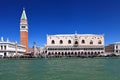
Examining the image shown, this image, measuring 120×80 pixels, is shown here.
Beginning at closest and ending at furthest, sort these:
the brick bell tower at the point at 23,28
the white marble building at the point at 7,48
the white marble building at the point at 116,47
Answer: the white marble building at the point at 7,48 → the white marble building at the point at 116,47 → the brick bell tower at the point at 23,28

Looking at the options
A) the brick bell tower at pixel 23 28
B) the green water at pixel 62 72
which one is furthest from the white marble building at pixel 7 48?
the green water at pixel 62 72

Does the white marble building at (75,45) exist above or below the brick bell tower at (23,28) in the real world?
below

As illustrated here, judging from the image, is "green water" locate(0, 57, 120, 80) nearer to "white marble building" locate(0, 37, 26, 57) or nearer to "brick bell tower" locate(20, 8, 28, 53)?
"white marble building" locate(0, 37, 26, 57)

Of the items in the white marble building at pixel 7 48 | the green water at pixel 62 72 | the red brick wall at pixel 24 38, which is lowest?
the green water at pixel 62 72

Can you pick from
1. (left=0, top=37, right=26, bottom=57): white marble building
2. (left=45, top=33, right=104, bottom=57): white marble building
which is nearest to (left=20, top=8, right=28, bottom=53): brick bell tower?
(left=0, top=37, right=26, bottom=57): white marble building

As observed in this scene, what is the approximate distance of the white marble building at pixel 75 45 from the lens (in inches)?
3649

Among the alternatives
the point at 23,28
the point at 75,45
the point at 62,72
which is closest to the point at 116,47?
the point at 75,45

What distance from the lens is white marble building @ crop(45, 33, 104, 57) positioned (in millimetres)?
92688

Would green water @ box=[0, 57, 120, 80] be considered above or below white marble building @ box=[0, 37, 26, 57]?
below

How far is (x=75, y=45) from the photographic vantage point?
9338 cm

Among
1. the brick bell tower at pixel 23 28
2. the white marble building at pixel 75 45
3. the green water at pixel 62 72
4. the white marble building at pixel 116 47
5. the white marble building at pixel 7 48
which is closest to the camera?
the green water at pixel 62 72

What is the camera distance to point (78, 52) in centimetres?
9281

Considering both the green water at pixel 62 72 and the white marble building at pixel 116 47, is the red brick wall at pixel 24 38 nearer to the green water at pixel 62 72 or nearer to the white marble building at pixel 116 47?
the white marble building at pixel 116 47

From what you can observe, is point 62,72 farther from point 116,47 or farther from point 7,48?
point 116,47
